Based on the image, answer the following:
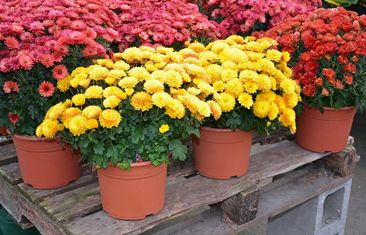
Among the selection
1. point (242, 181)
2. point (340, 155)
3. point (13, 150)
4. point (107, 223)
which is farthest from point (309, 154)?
point (13, 150)

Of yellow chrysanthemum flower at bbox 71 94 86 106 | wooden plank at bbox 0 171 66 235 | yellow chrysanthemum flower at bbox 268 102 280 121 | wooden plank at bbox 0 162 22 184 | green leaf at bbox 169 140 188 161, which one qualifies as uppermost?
yellow chrysanthemum flower at bbox 71 94 86 106

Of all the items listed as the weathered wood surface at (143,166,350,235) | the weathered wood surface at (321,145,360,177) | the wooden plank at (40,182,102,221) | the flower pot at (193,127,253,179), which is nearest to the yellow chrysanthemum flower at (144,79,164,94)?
the flower pot at (193,127,253,179)

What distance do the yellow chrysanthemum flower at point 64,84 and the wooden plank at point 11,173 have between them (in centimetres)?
50

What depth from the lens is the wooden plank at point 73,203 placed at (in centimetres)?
174

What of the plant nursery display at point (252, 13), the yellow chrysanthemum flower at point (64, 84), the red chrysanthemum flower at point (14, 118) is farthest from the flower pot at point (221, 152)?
the plant nursery display at point (252, 13)

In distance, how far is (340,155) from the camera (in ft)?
8.00

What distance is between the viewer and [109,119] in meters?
1.51

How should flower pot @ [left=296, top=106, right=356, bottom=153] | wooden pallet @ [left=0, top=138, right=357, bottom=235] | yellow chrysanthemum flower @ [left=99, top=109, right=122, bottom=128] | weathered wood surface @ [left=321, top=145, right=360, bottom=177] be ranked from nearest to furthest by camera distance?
yellow chrysanthemum flower @ [left=99, top=109, right=122, bottom=128]
wooden pallet @ [left=0, top=138, right=357, bottom=235]
flower pot @ [left=296, top=106, right=356, bottom=153]
weathered wood surface @ [left=321, top=145, right=360, bottom=177]

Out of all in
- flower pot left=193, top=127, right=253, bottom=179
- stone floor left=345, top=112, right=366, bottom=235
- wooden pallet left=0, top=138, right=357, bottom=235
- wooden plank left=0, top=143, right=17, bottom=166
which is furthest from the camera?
stone floor left=345, top=112, right=366, bottom=235

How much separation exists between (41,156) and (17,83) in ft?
1.04

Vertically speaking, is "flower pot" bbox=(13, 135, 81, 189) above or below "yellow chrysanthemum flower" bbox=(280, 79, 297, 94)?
below

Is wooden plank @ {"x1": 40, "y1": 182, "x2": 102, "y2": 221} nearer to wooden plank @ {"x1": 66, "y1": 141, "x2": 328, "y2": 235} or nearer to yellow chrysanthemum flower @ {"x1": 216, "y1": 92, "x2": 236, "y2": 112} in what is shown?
wooden plank @ {"x1": 66, "y1": 141, "x2": 328, "y2": 235}

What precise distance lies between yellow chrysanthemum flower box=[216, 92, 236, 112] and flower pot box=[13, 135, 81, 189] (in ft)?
2.14

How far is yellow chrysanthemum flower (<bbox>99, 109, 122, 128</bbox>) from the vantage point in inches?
59.4
